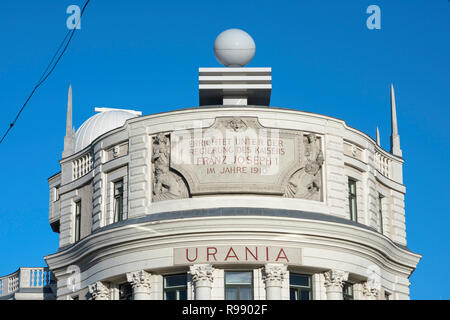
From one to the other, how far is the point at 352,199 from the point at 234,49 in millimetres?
9432

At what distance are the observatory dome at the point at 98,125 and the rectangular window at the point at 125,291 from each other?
36.3 feet

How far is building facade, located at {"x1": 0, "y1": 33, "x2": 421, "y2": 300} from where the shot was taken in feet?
165

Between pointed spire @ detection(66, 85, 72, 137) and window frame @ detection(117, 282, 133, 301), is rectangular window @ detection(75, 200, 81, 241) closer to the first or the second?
window frame @ detection(117, 282, 133, 301)

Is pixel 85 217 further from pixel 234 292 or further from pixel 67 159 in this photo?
pixel 234 292

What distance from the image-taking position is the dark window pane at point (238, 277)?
5053 centimetres

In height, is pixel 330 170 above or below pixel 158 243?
above

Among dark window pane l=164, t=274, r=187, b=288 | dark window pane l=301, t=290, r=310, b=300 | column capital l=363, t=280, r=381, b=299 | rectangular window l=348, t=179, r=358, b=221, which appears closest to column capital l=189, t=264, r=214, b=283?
dark window pane l=164, t=274, r=187, b=288

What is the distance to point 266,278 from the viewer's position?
50094 millimetres

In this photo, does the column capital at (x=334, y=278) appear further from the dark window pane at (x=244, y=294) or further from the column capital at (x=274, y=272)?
the dark window pane at (x=244, y=294)

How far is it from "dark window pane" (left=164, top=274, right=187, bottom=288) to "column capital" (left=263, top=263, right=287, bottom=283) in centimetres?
358

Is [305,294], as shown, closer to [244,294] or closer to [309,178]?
[244,294]

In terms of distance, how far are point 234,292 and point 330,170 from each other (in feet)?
23.6
